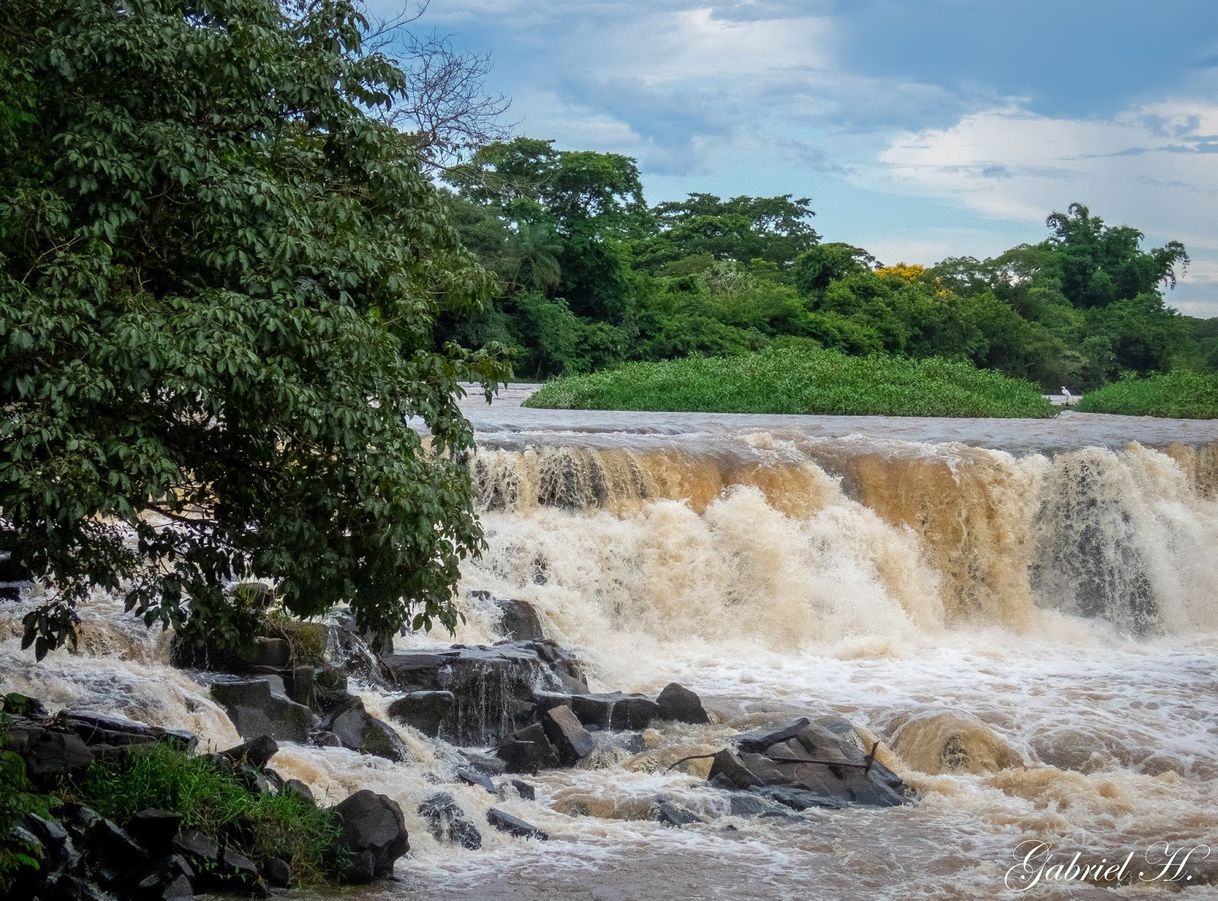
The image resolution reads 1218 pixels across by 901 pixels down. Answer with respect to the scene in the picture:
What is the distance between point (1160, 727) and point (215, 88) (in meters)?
8.56

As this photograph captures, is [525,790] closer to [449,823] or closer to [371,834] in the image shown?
[449,823]

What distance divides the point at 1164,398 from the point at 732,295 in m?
13.5

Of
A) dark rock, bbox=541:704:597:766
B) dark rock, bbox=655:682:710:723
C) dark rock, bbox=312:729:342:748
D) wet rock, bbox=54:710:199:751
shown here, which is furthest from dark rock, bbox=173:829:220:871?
dark rock, bbox=655:682:710:723

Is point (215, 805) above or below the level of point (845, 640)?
above

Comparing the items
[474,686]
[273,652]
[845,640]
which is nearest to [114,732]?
[273,652]

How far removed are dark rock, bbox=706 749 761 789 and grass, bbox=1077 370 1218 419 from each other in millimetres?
19061

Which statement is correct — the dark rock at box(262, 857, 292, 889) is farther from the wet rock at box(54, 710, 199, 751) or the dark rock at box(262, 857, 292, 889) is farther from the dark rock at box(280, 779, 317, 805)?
the wet rock at box(54, 710, 199, 751)

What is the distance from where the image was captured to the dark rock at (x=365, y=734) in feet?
29.0

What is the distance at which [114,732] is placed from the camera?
287 inches

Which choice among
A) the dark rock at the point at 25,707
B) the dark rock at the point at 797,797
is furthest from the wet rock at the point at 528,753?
the dark rock at the point at 25,707

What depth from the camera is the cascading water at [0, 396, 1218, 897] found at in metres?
8.05

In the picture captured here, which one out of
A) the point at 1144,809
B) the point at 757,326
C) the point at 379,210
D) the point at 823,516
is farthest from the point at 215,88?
the point at 757,326

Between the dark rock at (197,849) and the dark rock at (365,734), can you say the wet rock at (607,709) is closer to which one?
the dark rock at (365,734)

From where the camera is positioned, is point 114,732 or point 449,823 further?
point 449,823
